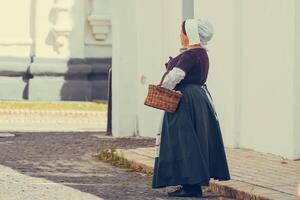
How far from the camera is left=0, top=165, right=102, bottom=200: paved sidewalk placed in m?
9.75

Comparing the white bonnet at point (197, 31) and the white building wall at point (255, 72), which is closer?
the white bonnet at point (197, 31)

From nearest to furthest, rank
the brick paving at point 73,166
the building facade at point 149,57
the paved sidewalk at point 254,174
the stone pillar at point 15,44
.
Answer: the paved sidewalk at point 254,174 < the brick paving at point 73,166 < the building facade at point 149,57 < the stone pillar at point 15,44

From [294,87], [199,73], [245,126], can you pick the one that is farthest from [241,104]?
[199,73]

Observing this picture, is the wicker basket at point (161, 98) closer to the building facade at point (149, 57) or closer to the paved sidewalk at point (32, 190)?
the paved sidewalk at point (32, 190)

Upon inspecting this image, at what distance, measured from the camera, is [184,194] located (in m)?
9.84

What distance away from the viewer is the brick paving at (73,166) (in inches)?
404

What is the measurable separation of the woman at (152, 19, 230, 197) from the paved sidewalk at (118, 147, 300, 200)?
12.7 inches

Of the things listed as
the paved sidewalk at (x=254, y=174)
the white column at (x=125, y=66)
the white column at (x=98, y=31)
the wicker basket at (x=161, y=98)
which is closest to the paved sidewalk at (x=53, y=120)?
the white column at (x=125, y=66)

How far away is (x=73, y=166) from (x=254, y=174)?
2.55m

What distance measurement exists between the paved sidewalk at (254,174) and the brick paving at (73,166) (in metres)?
0.20

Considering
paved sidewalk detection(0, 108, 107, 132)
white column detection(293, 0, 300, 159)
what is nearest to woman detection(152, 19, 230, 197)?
white column detection(293, 0, 300, 159)

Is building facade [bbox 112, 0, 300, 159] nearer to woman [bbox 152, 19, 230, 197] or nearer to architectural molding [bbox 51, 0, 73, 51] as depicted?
woman [bbox 152, 19, 230, 197]

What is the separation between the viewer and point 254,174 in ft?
35.4

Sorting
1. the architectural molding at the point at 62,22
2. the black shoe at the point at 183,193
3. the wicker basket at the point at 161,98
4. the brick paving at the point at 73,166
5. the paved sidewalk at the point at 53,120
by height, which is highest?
the architectural molding at the point at 62,22
